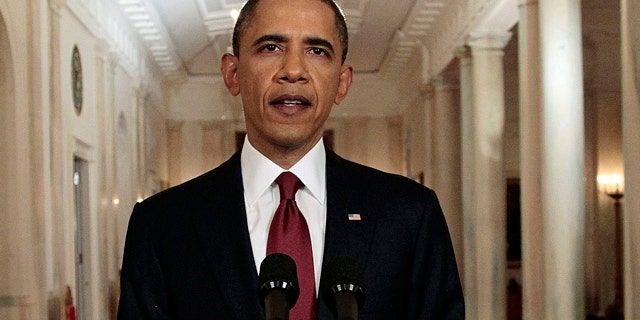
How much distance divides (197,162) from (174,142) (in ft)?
2.63

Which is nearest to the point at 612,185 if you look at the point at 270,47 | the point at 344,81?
the point at 344,81

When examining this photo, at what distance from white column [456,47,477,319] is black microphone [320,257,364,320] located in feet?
50.3

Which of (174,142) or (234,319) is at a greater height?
(174,142)

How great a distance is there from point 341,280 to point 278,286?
136mm

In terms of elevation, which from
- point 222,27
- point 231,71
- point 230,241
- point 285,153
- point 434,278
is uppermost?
point 222,27

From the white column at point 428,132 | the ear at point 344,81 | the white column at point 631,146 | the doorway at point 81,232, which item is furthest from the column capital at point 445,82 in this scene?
the ear at point 344,81

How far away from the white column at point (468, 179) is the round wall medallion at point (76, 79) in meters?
6.20

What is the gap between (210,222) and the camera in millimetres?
2961

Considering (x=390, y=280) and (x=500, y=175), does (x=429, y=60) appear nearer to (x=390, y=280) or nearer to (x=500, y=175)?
(x=500, y=175)

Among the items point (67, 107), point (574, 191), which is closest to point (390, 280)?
point (574, 191)

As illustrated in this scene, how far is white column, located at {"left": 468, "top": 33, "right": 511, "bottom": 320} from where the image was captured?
17172mm

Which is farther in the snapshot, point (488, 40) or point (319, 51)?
point (488, 40)

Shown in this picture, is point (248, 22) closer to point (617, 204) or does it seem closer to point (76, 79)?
point (76, 79)

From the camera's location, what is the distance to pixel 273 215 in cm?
296
